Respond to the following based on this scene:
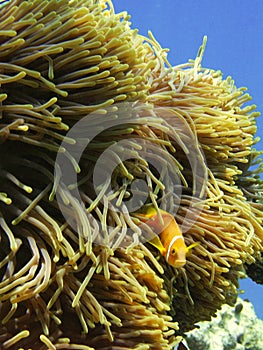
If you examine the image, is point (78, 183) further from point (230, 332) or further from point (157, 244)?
point (230, 332)

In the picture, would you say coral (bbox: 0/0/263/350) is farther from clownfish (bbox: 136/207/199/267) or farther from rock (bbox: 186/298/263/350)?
rock (bbox: 186/298/263/350)

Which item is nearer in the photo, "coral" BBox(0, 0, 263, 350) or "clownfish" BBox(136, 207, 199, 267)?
"coral" BBox(0, 0, 263, 350)

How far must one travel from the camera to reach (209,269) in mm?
1678

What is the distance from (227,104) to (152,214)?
82cm

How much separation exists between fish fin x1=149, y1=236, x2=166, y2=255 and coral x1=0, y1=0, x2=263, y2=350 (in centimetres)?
2

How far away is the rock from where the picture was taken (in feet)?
11.0

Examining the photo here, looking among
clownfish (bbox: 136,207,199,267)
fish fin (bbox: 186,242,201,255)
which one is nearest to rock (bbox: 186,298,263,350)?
fish fin (bbox: 186,242,201,255)

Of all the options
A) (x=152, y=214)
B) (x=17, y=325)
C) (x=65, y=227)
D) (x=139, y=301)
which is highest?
(x=152, y=214)

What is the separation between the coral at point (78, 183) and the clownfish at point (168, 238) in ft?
0.11

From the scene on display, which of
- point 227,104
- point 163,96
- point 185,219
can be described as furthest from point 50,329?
point 227,104

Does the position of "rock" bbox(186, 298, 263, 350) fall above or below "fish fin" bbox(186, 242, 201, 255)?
below

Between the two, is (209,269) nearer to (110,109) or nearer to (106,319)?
(106,319)

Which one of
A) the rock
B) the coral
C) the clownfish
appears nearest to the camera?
the coral

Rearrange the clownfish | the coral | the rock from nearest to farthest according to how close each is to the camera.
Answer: the coral, the clownfish, the rock
